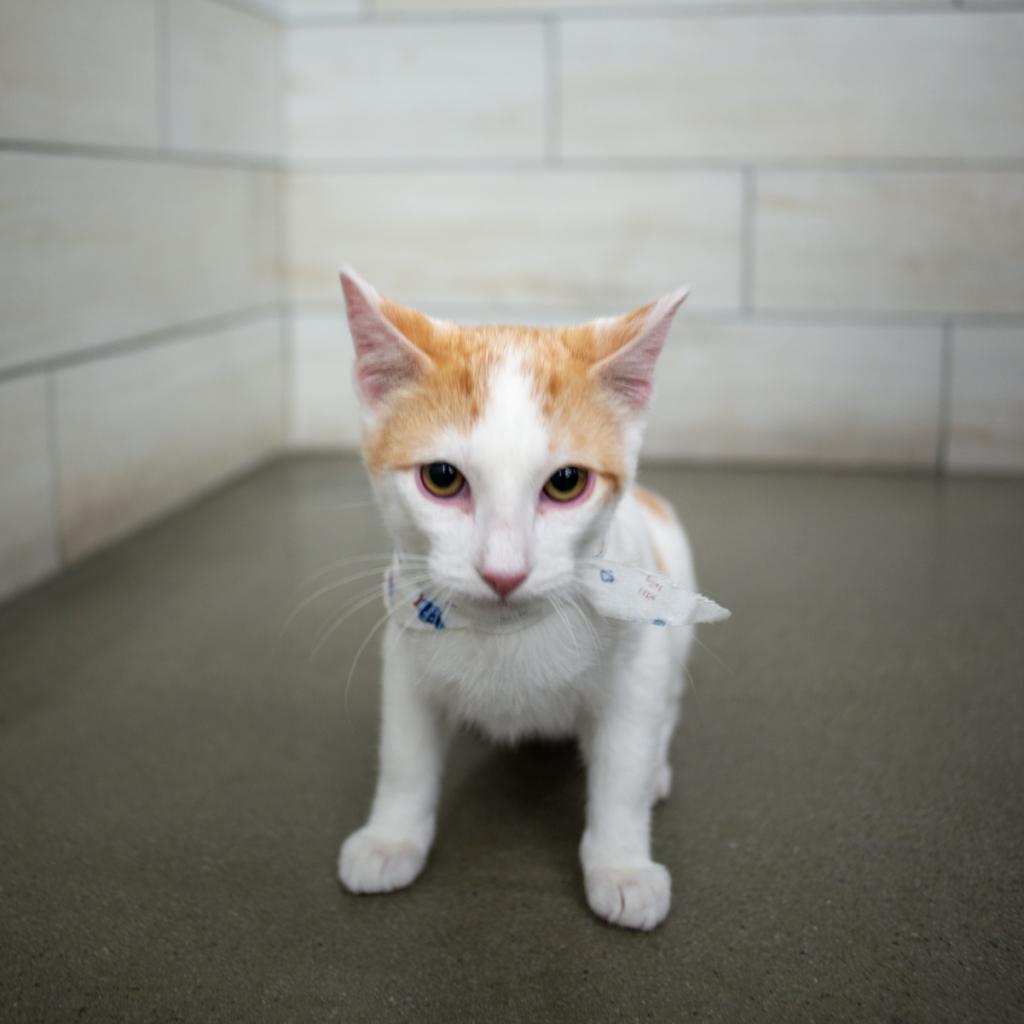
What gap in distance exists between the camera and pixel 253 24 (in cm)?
250

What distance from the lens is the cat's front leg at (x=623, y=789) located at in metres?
0.99

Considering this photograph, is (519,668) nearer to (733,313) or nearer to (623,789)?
(623,789)

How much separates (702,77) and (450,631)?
6.39ft

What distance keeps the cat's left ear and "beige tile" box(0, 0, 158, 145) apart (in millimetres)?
1133

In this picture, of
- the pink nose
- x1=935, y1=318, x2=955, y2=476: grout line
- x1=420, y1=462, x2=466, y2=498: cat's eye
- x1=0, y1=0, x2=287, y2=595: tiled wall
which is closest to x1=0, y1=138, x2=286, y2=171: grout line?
x1=0, y1=0, x2=287, y2=595: tiled wall

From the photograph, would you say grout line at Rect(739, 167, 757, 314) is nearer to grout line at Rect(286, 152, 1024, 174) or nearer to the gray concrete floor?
grout line at Rect(286, 152, 1024, 174)

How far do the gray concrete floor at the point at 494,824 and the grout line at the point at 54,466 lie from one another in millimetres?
59

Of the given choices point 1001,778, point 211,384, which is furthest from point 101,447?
point 1001,778

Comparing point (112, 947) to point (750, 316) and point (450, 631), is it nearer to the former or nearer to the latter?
point (450, 631)

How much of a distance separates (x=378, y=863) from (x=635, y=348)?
503mm

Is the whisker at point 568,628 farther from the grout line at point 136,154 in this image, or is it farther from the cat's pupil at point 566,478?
the grout line at point 136,154

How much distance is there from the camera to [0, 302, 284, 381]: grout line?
176 cm

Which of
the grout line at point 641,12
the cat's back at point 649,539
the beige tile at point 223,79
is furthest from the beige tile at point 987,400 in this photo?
the beige tile at point 223,79

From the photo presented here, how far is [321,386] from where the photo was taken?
278 cm
